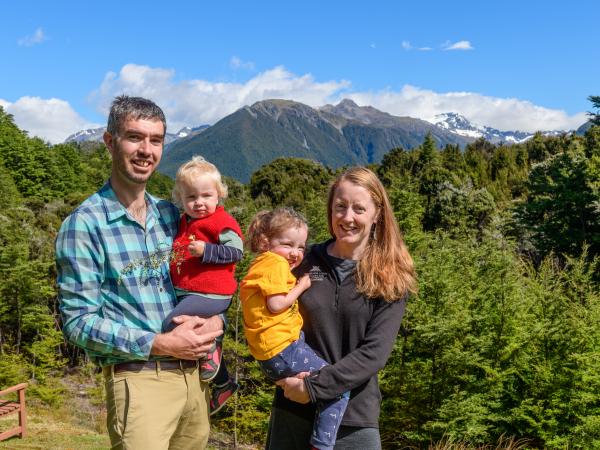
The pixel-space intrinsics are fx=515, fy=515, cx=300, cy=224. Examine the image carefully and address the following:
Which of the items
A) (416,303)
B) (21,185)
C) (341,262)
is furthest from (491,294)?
(21,185)

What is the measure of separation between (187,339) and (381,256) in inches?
39.3

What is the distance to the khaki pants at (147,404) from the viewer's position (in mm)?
2303

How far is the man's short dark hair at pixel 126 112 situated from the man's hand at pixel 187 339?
3.07 feet

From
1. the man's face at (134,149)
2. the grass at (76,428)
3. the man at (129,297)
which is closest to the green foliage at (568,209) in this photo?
the grass at (76,428)

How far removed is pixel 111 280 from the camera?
7.67 feet

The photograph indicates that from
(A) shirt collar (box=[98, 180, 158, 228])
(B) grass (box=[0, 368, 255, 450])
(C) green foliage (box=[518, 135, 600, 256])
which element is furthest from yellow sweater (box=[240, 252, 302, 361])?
(C) green foliage (box=[518, 135, 600, 256])

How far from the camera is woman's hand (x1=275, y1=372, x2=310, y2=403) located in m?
2.36

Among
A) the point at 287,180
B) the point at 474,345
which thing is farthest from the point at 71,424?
the point at 287,180

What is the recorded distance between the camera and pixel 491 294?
1178cm

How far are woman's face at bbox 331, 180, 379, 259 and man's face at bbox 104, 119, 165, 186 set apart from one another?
0.92 meters

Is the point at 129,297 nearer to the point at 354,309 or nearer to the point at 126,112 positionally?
the point at 126,112

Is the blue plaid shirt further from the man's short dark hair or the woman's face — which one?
the woman's face

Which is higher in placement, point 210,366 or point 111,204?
point 111,204

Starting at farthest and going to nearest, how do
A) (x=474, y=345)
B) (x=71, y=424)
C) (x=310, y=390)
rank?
(x=71, y=424)
(x=474, y=345)
(x=310, y=390)
